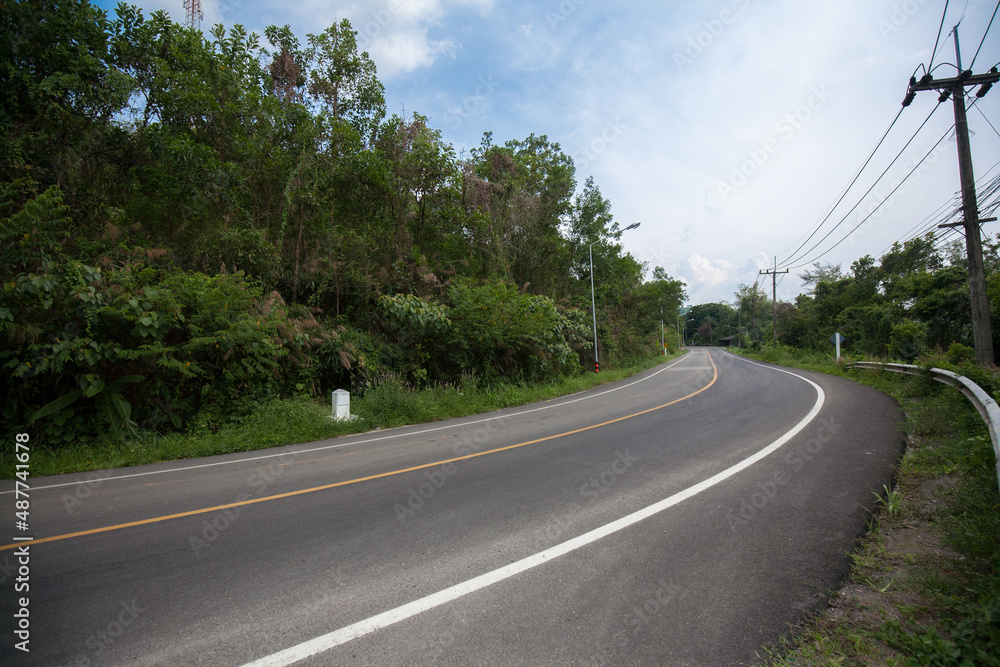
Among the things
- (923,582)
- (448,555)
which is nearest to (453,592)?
(448,555)

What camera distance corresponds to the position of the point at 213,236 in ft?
37.0

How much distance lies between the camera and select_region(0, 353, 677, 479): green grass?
6648 mm

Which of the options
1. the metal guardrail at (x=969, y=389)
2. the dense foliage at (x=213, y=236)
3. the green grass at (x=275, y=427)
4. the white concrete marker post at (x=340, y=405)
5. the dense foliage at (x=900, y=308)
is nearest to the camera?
the metal guardrail at (x=969, y=389)

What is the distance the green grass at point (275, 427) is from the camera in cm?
665

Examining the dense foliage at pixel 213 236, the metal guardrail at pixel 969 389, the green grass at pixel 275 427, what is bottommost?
the green grass at pixel 275 427

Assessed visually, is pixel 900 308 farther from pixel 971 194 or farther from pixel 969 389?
pixel 969 389

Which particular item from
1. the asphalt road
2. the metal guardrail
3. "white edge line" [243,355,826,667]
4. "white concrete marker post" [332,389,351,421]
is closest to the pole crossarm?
the metal guardrail

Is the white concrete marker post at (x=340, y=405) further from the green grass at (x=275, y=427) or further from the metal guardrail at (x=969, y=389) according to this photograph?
the metal guardrail at (x=969, y=389)

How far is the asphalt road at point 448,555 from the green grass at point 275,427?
87cm

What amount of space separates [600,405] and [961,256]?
133ft

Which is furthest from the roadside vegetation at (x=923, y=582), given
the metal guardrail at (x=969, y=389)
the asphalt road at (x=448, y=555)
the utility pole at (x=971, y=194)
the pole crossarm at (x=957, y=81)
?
the pole crossarm at (x=957, y=81)

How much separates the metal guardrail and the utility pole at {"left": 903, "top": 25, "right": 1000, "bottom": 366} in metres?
1.19

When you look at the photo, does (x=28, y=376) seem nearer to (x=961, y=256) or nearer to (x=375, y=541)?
(x=375, y=541)

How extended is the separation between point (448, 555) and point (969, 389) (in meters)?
8.82
